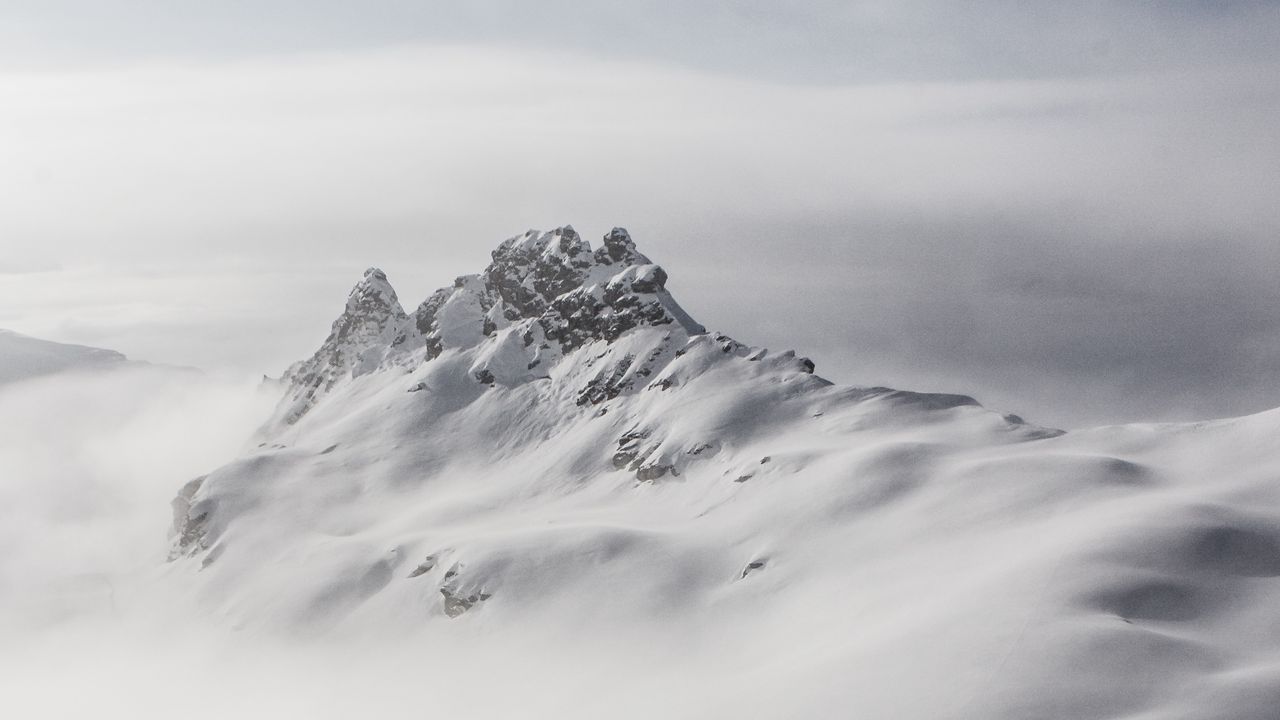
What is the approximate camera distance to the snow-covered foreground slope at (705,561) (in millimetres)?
71438

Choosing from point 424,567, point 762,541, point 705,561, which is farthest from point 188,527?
point 762,541

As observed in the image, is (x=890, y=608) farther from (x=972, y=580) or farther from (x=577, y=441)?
(x=577, y=441)

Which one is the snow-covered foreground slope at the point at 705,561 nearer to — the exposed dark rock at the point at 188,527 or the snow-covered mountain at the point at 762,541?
the snow-covered mountain at the point at 762,541

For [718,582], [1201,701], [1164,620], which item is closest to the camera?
[1201,701]

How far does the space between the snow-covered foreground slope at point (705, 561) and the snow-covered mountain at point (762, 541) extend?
0.36 m

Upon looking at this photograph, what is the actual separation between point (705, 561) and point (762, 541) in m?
6.03

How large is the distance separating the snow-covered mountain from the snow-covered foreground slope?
357 mm

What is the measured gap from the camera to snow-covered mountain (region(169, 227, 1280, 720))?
70062 mm

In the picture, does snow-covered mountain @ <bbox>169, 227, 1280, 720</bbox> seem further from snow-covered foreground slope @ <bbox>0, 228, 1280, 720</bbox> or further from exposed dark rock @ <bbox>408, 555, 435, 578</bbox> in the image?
exposed dark rock @ <bbox>408, 555, 435, 578</bbox>

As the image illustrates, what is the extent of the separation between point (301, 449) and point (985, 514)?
131m

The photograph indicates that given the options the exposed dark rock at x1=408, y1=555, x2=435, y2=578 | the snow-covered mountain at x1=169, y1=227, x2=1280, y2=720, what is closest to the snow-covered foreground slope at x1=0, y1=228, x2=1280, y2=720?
the snow-covered mountain at x1=169, y1=227, x2=1280, y2=720

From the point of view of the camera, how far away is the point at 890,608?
8588 centimetres

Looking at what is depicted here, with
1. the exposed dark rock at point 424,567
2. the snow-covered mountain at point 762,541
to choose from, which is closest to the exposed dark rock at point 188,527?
the snow-covered mountain at point 762,541

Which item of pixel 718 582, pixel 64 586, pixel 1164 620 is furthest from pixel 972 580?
pixel 64 586
